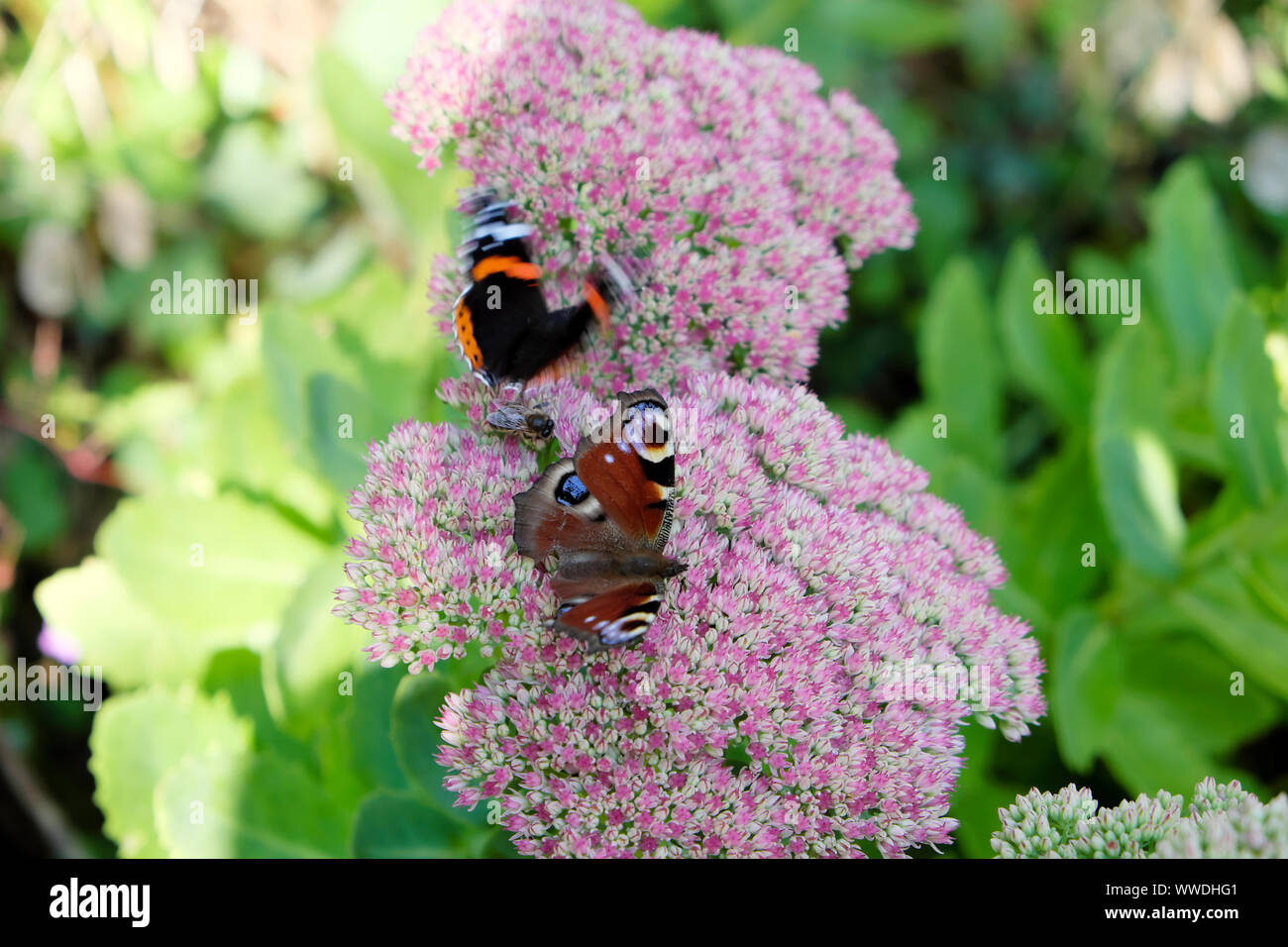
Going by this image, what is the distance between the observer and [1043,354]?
84.0 inches

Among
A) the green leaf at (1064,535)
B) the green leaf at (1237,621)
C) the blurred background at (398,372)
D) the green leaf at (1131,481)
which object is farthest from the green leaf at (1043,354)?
the green leaf at (1237,621)

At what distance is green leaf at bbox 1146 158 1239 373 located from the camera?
2.09 m

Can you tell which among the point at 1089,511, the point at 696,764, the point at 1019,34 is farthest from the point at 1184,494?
the point at 696,764

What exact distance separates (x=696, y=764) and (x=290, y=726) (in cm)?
83

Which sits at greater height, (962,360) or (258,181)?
(258,181)

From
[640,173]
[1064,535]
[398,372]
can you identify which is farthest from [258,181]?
[1064,535]

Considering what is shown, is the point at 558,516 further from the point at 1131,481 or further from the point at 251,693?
the point at 1131,481

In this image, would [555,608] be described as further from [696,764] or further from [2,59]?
[2,59]

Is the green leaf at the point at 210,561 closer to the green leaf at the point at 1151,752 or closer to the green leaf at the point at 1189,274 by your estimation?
the green leaf at the point at 1151,752

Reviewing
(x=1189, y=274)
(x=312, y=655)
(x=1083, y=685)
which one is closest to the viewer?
(x=312, y=655)

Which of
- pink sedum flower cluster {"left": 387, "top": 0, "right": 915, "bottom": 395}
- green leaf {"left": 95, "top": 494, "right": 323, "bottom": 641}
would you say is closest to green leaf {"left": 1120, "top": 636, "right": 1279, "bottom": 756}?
pink sedum flower cluster {"left": 387, "top": 0, "right": 915, "bottom": 395}

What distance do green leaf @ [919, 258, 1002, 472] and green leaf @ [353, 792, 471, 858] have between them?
139cm

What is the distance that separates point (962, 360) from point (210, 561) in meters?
1.66
